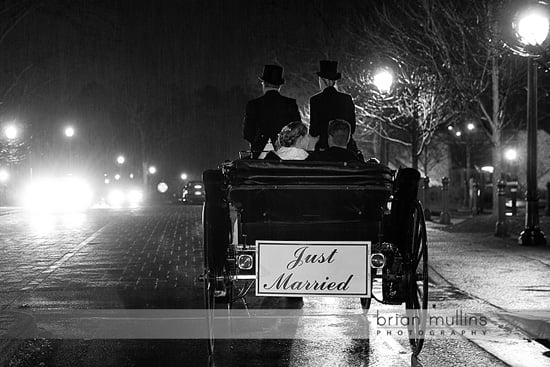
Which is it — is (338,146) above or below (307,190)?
above

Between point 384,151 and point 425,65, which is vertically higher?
point 425,65

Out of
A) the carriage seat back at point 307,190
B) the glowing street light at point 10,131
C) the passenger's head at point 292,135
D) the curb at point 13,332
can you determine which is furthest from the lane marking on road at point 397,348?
the glowing street light at point 10,131

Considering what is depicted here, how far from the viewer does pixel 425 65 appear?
24.2 metres

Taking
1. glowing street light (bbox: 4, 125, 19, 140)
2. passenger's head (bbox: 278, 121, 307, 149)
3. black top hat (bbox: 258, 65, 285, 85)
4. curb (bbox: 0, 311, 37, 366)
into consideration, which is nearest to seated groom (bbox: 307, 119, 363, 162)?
passenger's head (bbox: 278, 121, 307, 149)

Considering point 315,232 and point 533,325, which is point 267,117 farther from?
point 533,325

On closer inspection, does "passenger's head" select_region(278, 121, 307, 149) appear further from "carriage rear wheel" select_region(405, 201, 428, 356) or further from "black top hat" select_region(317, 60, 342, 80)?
"carriage rear wheel" select_region(405, 201, 428, 356)

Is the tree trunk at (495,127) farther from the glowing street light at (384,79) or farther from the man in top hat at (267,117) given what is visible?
the man in top hat at (267,117)

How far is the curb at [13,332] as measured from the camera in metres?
6.96

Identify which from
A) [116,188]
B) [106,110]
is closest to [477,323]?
[116,188]

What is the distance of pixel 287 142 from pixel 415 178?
145cm

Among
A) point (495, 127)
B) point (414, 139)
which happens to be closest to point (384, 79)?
point (414, 139)

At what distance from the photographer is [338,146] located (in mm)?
7355

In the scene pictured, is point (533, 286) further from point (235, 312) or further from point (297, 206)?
point (297, 206)

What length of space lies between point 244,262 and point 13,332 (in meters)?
2.43
